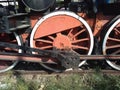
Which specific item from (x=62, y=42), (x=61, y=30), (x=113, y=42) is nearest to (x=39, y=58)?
(x=62, y=42)

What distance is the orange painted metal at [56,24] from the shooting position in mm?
5590

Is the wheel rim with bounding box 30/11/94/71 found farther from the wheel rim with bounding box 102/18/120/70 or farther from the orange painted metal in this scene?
the wheel rim with bounding box 102/18/120/70

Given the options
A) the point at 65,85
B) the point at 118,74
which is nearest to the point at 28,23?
the point at 65,85

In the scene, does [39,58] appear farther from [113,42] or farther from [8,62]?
[113,42]

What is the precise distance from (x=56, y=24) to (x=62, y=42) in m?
0.32

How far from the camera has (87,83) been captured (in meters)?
5.48

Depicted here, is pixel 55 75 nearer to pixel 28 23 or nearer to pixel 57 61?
pixel 57 61

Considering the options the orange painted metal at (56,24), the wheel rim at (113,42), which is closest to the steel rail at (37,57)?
the wheel rim at (113,42)

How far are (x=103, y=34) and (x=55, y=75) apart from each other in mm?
1110

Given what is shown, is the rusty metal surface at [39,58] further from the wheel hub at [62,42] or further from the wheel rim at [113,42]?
the wheel hub at [62,42]

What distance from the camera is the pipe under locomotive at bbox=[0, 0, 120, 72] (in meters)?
5.52

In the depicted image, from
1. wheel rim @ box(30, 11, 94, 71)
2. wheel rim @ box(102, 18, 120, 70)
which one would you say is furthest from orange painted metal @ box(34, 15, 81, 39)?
wheel rim @ box(102, 18, 120, 70)

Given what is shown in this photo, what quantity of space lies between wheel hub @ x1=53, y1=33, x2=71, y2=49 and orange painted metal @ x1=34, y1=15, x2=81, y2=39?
12cm

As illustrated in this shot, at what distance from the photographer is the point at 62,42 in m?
5.61
